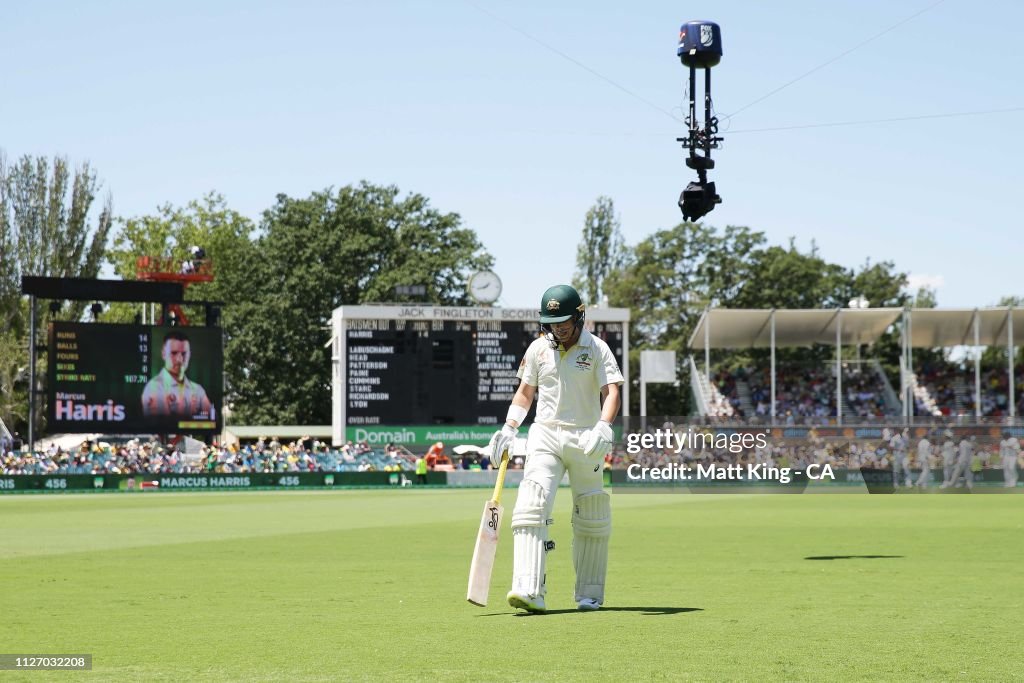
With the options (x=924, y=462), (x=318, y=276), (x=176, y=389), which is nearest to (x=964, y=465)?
(x=924, y=462)

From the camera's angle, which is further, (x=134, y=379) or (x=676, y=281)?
(x=676, y=281)

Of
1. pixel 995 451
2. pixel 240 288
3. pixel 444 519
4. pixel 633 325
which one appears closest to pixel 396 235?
pixel 240 288

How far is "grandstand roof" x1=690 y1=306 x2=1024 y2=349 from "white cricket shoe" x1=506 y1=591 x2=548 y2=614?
46366 mm

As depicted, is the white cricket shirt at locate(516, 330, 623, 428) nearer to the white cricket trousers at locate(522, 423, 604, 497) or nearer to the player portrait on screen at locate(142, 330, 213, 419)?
the white cricket trousers at locate(522, 423, 604, 497)

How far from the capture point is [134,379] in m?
44.2

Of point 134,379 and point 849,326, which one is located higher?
point 849,326

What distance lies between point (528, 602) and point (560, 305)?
6.26 feet

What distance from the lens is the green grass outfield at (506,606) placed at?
20.7 feet

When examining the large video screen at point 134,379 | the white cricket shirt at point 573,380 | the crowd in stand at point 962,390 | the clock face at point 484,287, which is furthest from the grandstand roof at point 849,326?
the white cricket shirt at point 573,380

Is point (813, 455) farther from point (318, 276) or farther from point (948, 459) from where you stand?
point (318, 276)

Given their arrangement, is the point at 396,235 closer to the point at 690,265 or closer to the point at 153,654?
the point at 690,265

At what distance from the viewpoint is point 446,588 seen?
10.6 m

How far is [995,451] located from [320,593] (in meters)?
30.8

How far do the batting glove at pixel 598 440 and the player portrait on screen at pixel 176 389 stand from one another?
3778 centimetres
